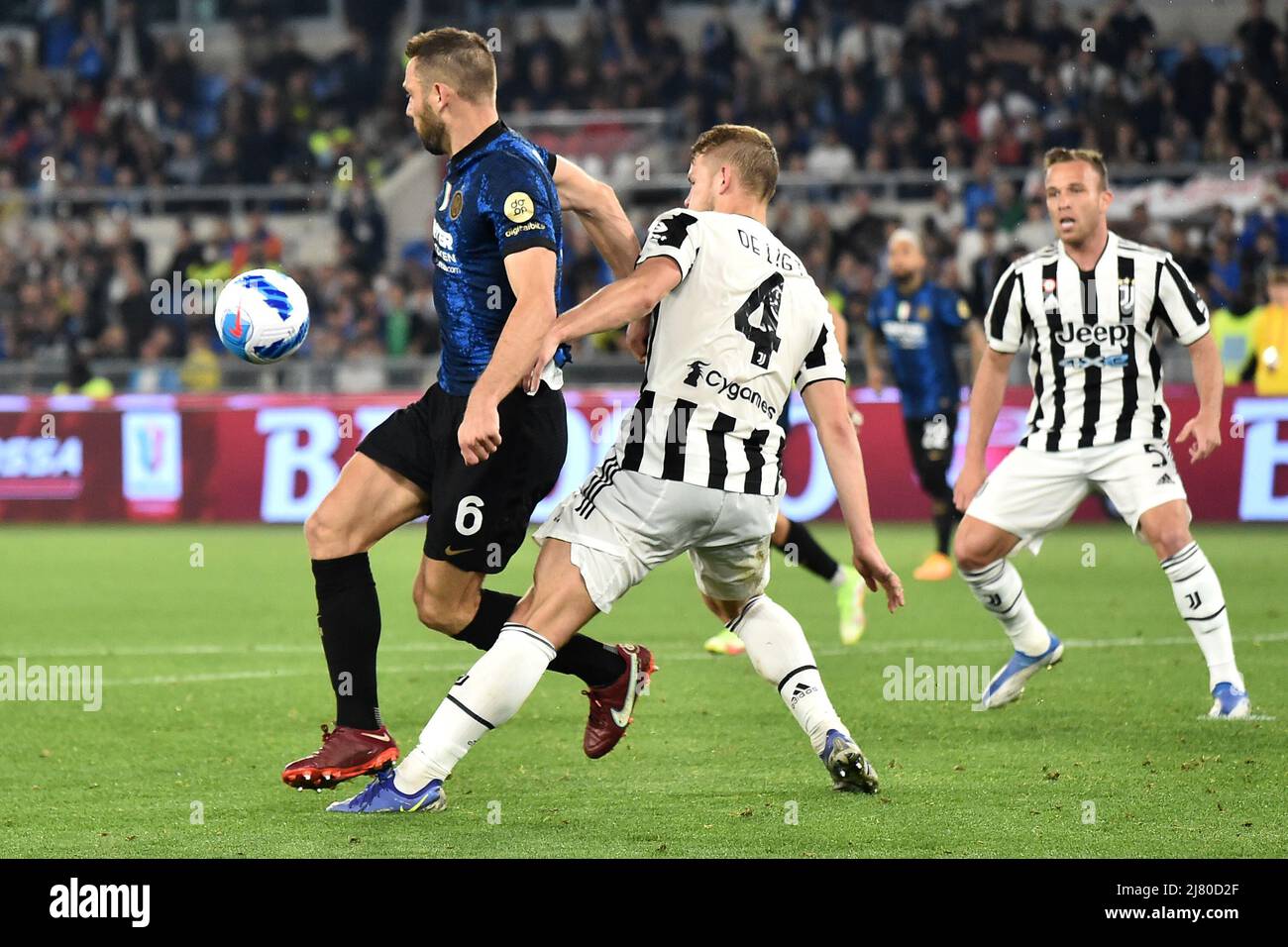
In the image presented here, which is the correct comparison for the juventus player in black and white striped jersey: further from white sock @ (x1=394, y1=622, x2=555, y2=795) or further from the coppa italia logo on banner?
the coppa italia logo on banner

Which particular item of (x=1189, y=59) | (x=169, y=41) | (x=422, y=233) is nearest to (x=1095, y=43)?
(x=1189, y=59)

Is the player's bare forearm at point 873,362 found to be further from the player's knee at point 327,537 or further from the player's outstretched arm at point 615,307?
the player's outstretched arm at point 615,307

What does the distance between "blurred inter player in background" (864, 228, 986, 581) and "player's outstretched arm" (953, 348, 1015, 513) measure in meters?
4.81

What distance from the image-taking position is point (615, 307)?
196 inches

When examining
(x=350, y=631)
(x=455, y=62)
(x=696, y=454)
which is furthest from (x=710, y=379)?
(x=350, y=631)

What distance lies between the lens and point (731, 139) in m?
Result: 5.50

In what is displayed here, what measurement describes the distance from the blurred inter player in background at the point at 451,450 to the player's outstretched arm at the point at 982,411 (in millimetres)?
2132

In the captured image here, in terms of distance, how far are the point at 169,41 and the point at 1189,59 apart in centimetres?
1283

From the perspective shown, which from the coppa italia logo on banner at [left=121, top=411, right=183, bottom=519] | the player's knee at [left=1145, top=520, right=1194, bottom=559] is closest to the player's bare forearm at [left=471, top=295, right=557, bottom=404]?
the player's knee at [left=1145, top=520, right=1194, bottom=559]

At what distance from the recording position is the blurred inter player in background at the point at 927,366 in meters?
12.2
